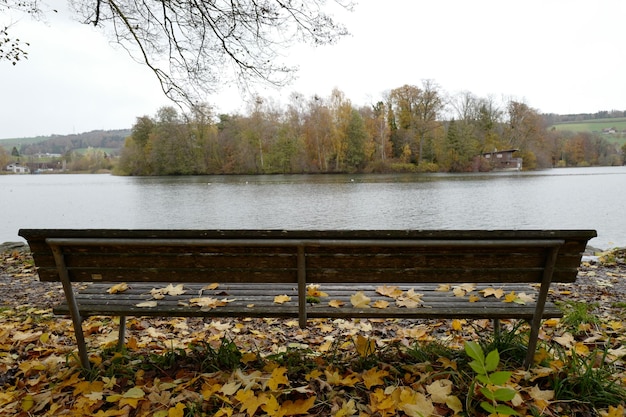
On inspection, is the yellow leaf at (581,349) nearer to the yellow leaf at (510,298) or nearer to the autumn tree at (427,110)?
the yellow leaf at (510,298)

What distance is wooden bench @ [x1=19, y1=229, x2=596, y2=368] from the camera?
86.0 inches

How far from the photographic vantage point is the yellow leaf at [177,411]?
1.95 meters

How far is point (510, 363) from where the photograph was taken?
2396 millimetres

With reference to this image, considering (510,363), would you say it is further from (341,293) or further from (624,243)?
(624,243)

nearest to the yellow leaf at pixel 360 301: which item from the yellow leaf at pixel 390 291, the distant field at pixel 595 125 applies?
the yellow leaf at pixel 390 291

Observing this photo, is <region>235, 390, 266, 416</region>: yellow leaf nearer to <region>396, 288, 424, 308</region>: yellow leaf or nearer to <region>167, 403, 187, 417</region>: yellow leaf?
<region>167, 403, 187, 417</region>: yellow leaf

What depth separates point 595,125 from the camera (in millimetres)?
125812

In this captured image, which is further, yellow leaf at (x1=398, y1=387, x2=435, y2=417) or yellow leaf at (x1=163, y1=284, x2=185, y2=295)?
yellow leaf at (x1=163, y1=284, x2=185, y2=295)

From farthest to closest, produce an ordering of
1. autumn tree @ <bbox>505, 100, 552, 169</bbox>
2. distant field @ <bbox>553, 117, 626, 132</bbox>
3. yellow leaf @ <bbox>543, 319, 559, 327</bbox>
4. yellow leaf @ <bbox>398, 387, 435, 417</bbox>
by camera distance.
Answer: distant field @ <bbox>553, 117, 626, 132</bbox> → autumn tree @ <bbox>505, 100, 552, 169</bbox> → yellow leaf @ <bbox>543, 319, 559, 327</bbox> → yellow leaf @ <bbox>398, 387, 435, 417</bbox>

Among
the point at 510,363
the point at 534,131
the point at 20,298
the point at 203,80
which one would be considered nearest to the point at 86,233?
the point at 510,363

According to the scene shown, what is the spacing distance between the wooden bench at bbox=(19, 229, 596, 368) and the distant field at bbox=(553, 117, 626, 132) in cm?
12956

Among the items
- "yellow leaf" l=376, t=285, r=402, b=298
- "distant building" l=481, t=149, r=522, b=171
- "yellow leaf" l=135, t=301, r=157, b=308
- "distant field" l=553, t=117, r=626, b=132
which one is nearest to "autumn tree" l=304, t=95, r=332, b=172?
"distant building" l=481, t=149, r=522, b=171

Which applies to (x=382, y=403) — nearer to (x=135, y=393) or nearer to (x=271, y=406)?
(x=271, y=406)

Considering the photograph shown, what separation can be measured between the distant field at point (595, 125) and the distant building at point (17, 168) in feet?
449
